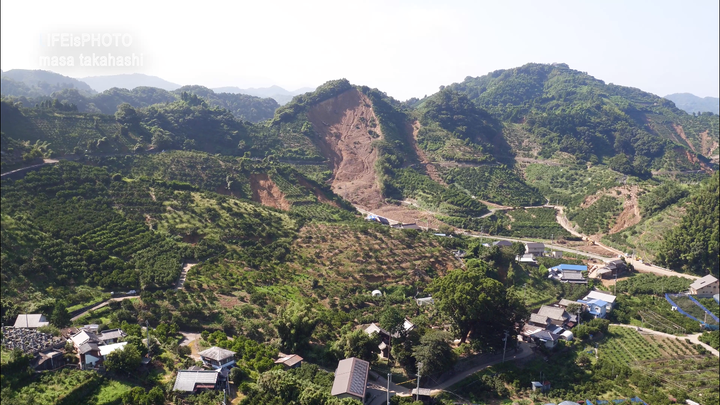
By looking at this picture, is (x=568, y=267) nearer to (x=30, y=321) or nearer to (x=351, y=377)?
(x=351, y=377)

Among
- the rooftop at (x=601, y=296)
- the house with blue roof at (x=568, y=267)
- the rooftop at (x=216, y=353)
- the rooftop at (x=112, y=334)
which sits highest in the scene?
the rooftop at (x=112, y=334)

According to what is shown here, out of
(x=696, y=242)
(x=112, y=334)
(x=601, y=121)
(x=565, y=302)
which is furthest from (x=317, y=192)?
(x=601, y=121)

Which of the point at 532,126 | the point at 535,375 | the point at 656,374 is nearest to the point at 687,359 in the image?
the point at 656,374

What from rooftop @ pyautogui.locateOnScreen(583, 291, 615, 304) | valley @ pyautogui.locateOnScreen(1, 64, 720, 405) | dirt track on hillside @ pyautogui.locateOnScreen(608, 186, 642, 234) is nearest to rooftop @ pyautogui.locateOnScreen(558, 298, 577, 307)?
valley @ pyautogui.locateOnScreen(1, 64, 720, 405)

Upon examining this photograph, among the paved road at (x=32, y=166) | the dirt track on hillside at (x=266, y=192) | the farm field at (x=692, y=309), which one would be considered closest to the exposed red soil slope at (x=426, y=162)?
the dirt track on hillside at (x=266, y=192)

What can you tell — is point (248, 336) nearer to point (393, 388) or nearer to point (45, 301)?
point (393, 388)

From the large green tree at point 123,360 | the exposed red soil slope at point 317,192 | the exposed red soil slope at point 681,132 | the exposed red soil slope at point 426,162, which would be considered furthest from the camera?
the exposed red soil slope at point 681,132

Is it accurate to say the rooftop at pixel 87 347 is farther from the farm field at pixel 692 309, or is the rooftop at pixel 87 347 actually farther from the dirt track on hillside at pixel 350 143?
the dirt track on hillside at pixel 350 143
